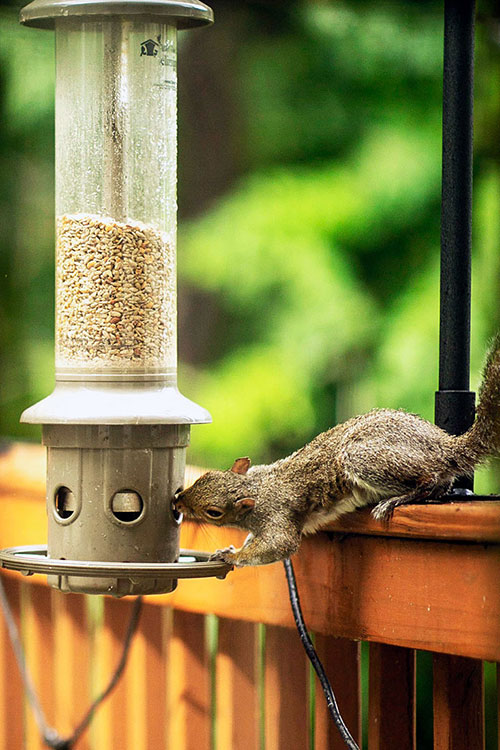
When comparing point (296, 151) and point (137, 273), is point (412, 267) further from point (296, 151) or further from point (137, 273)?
point (137, 273)

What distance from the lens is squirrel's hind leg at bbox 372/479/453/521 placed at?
108 cm

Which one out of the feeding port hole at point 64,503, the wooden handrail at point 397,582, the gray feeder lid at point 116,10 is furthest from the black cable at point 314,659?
the gray feeder lid at point 116,10

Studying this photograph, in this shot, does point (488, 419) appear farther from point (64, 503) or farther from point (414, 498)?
point (64, 503)

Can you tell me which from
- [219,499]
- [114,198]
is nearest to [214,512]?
[219,499]

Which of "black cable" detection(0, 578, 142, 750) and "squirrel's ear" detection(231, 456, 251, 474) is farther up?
"squirrel's ear" detection(231, 456, 251, 474)

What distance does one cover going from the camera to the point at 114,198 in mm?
1192

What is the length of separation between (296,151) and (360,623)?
209 cm

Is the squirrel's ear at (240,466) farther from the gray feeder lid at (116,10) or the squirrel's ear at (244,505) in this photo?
the gray feeder lid at (116,10)

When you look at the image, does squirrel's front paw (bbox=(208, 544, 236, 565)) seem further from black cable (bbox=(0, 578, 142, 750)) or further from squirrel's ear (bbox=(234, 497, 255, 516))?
black cable (bbox=(0, 578, 142, 750))

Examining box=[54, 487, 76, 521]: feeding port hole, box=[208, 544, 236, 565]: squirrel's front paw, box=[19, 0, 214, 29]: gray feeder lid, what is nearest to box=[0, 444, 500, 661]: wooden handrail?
box=[208, 544, 236, 565]: squirrel's front paw

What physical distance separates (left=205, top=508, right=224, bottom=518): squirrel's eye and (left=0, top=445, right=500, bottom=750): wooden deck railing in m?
0.11

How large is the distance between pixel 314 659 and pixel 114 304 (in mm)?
441

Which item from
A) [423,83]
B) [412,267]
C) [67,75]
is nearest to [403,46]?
[423,83]

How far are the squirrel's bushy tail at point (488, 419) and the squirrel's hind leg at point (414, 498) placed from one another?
0.04 metres
